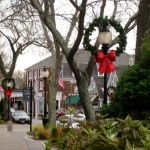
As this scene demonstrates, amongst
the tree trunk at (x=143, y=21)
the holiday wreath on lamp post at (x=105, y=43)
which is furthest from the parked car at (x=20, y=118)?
the tree trunk at (x=143, y=21)

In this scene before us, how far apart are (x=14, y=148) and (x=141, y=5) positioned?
313 inches

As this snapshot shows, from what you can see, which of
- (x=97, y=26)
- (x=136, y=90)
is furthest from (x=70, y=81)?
(x=136, y=90)

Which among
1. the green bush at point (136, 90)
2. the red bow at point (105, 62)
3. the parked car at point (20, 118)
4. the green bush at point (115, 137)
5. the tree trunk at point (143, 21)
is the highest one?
the tree trunk at point (143, 21)

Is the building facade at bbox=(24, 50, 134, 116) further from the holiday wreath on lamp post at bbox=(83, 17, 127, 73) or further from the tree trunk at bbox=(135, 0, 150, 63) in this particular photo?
the tree trunk at bbox=(135, 0, 150, 63)

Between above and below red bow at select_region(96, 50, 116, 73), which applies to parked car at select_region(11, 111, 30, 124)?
below

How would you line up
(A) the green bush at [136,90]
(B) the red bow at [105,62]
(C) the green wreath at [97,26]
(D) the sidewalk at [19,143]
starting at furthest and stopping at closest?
(D) the sidewalk at [19,143], (C) the green wreath at [97,26], (B) the red bow at [105,62], (A) the green bush at [136,90]

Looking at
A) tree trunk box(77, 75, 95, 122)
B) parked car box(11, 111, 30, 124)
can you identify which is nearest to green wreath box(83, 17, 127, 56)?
tree trunk box(77, 75, 95, 122)

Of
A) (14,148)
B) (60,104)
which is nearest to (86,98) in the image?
(14,148)

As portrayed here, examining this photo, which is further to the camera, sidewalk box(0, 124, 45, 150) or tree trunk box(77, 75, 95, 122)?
sidewalk box(0, 124, 45, 150)

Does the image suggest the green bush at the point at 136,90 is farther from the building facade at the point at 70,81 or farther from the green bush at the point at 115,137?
the building facade at the point at 70,81

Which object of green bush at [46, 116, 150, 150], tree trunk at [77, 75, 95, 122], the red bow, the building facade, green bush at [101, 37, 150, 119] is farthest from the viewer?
the building facade

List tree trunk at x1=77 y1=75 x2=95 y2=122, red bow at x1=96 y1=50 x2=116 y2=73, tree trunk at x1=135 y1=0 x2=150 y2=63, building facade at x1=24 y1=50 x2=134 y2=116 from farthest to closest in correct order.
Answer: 1. building facade at x1=24 y1=50 x2=134 y2=116
2. tree trunk at x1=77 y1=75 x2=95 y2=122
3. red bow at x1=96 y1=50 x2=116 y2=73
4. tree trunk at x1=135 y1=0 x2=150 y2=63

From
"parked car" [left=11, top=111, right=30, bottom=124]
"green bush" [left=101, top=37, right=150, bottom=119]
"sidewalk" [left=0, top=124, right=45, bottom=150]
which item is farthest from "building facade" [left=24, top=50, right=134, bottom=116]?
"green bush" [left=101, top=37, right=150, bottom=119]

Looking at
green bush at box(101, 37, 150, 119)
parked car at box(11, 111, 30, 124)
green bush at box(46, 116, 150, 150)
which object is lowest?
parked car at box(11, 111, 30, 124)
